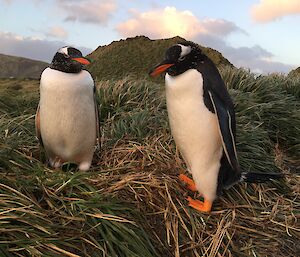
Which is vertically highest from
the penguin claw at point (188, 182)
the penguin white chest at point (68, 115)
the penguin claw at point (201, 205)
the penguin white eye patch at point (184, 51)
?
the penguin white eye patch at point (184, 51)

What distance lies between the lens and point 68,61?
11.7 feet

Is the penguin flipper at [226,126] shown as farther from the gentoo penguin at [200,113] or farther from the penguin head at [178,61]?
the penguin head at [178,61]

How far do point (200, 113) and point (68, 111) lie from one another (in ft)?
3.31

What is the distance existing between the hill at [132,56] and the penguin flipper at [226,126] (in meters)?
7.24

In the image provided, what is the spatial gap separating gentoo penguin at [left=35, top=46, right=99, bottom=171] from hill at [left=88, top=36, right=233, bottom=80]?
665cm

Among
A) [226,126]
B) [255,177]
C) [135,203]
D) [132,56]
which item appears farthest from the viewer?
[132,56]

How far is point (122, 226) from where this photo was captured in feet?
9.86

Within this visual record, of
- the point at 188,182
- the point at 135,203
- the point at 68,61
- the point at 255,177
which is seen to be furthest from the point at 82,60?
the point at 255,177

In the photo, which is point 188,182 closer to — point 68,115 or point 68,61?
point 68,115

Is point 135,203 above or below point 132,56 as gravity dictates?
below

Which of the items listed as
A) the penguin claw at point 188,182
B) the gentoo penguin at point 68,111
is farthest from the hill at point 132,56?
the penguin claw at point 188,182

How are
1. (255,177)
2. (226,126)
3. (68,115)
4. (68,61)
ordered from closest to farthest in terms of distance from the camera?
(226,126)
(68,61)
(68,115)
(255,177)

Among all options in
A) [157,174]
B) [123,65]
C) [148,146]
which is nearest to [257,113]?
[148,146]

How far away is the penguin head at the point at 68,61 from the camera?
3.57 metres
